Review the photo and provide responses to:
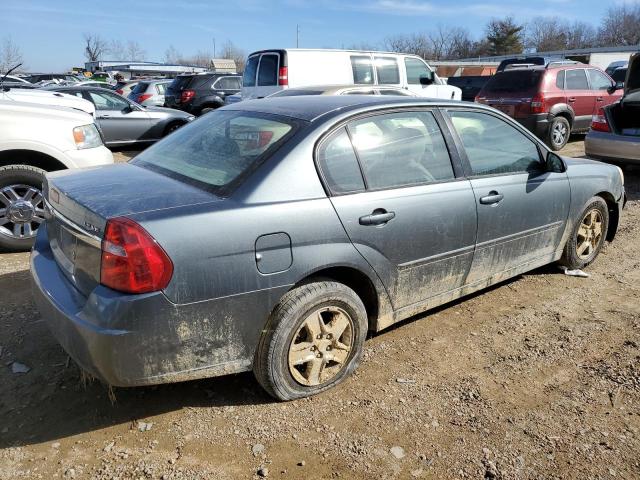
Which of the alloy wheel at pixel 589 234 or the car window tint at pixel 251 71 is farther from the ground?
the car window tint at pixel 251 71

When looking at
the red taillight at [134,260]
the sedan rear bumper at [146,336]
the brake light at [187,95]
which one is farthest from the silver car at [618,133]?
the brake light at [187,95]

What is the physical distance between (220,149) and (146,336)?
3.96 feet

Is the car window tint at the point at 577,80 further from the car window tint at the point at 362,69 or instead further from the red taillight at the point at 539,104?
the car window tint at the point at 362,69

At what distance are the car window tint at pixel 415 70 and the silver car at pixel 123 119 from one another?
5.27 metres

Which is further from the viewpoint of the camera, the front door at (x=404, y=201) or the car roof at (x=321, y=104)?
the car roof at (x=321, y=104)

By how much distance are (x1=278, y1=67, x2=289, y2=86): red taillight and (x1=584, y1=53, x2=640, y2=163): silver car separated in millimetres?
5391

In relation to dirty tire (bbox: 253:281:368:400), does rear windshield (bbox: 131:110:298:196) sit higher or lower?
higher

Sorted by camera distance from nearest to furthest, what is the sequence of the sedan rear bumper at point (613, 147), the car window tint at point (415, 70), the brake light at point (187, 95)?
the sedan rear bumper at point (613, 147) < the car window tint at point (415, 70) < the brake light at point (187, 95)

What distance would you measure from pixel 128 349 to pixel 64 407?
0.81 m

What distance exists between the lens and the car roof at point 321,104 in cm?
300

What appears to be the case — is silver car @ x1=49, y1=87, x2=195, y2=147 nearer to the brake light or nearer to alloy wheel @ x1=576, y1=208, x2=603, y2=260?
the brake light

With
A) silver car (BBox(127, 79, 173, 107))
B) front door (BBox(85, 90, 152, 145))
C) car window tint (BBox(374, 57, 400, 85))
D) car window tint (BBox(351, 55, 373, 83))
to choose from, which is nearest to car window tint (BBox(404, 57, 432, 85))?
car window tint (BBox(374, 57, 400, 85))

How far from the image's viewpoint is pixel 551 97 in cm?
1041

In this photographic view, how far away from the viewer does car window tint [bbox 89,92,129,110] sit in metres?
11.0
